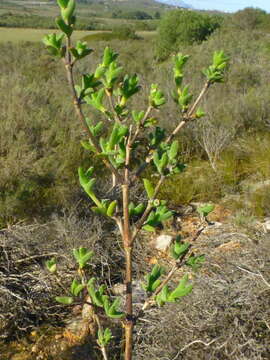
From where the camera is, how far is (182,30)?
19.0 metres

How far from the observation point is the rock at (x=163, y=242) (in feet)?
12.4

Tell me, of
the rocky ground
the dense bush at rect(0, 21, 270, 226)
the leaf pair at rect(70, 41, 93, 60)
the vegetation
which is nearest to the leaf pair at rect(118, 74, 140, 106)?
the leaf pair at rect(70, 41, 93, 60)

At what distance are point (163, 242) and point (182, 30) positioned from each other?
670 inches

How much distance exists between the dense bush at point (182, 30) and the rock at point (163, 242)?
14.7 m

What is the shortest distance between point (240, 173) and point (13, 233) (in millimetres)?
2856

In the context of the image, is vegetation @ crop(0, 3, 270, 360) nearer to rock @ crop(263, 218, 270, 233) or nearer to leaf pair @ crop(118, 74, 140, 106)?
rock @ crop(263, 218, 270, 233)

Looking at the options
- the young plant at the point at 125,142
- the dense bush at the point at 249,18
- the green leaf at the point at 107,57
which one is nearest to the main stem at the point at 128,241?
the young plant at the point at 125,142

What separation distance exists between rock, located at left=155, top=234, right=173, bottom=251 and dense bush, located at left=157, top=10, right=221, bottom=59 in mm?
14722

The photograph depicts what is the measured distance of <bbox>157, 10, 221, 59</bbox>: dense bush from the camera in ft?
60.5

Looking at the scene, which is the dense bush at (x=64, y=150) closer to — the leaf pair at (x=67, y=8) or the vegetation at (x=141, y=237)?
the vegetation at (x=141, y=237)

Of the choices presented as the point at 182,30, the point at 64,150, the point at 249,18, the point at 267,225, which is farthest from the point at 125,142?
the point at 249,18

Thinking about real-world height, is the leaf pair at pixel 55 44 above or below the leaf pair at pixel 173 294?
above

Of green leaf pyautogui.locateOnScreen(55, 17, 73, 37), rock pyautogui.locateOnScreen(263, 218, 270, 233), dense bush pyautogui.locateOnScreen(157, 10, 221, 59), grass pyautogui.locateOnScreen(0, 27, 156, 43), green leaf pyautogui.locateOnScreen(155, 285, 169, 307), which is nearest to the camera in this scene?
green leaf pyautogui.locateOnScreen(55, 17, 73, 37)

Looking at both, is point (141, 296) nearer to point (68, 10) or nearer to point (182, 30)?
point (68, 10)
